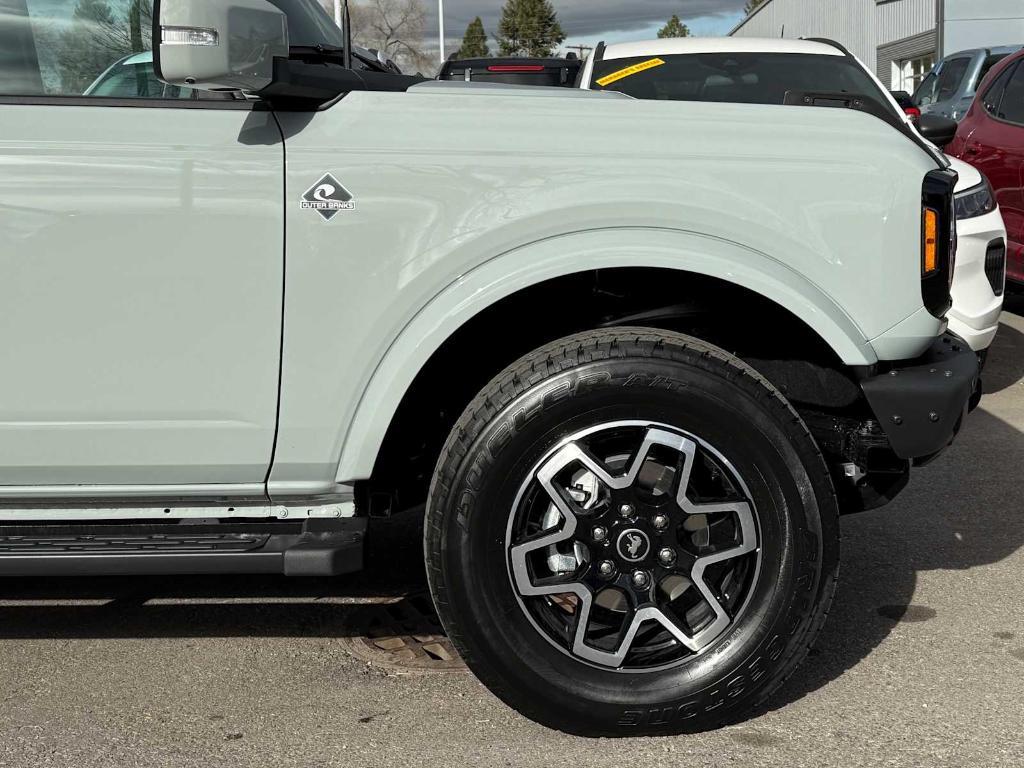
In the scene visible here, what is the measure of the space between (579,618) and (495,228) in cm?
96

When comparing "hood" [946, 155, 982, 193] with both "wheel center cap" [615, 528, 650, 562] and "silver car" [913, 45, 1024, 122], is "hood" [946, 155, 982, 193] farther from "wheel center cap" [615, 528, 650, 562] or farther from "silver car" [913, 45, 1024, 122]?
"silver car" [913, 45, 1024, 122]

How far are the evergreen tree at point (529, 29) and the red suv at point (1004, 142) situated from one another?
93.8 meters

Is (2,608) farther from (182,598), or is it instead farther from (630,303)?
(630,303)

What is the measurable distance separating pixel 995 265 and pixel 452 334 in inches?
149

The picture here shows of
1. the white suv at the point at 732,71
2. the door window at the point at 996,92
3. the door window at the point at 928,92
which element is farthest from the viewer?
the door window at the point at 928,92

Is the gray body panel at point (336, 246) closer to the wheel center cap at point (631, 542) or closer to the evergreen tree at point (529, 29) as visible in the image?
the wheel center cap at point (631, 542)

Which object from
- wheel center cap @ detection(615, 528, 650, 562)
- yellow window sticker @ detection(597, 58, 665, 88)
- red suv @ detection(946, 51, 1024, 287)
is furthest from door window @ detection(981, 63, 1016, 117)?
wheel center cap @ detection(615, 528, 650, 562)

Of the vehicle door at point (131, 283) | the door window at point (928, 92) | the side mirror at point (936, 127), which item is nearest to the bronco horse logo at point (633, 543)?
the vehicle door at point (131, 283)

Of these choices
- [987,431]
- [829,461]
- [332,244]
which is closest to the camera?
[332,244]

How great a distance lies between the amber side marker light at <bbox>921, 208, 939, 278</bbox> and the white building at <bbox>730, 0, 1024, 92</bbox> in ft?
41.6

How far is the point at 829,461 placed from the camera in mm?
3051

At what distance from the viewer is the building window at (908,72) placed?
3067 centimetres

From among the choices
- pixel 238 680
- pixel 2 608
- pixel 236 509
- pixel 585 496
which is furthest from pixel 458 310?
pixel 2 608

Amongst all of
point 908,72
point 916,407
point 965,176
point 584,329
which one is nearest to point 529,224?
point 584,329
